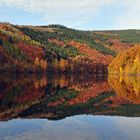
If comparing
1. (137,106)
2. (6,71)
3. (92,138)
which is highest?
(92,138)

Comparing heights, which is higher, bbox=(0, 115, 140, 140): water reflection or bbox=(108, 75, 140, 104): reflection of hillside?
bbox=(0, 115, 140, 140): water reflection

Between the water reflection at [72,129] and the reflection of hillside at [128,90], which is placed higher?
the water reflection at [72,129]

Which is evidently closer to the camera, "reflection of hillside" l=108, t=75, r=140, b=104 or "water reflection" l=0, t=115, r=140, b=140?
"water reflection" l=0, t=115, r=140, b=140

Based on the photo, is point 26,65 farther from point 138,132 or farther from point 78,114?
point 138,132

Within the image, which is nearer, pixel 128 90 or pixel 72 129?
pixel 72 129

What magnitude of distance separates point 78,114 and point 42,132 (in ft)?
45.9

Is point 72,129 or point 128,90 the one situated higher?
point 72,129

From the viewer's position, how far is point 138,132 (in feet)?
107

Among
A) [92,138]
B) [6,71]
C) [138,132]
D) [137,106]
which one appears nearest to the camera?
[92,138]

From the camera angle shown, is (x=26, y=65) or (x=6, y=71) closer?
(x=6, y=71)

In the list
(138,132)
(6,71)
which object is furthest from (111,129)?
(6,71)

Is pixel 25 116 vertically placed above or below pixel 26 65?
above

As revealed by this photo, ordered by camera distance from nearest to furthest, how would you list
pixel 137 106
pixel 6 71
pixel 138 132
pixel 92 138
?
pixel 92 138, pixel 138 132, pixel 137 106, pixel 6 71

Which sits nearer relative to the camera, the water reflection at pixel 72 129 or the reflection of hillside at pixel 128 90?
the water reflection at pixel 72 129
